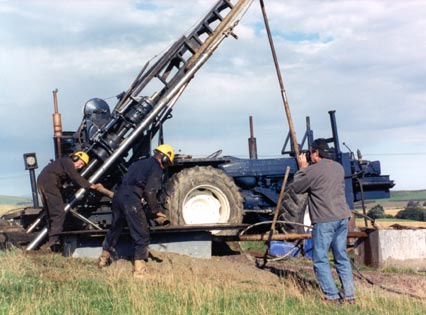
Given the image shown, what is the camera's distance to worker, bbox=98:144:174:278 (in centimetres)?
968

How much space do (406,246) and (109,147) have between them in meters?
5.50

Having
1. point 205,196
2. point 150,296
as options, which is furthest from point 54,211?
point 150,296

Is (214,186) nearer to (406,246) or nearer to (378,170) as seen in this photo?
(406,246)

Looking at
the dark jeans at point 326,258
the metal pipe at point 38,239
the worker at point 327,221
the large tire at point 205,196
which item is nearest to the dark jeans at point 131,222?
the metal pipe at point 38,239

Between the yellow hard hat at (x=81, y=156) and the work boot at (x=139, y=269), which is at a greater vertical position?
the yellow hard hat at (x=81, y=156)

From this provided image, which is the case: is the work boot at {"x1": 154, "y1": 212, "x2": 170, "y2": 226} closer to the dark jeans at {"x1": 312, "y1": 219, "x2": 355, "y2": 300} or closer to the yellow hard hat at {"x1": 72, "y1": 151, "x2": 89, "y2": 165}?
the yellow hard hat at {"x1": 72, "y1": 151, "x2": 89, "y2": 165}

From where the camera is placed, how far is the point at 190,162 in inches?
482

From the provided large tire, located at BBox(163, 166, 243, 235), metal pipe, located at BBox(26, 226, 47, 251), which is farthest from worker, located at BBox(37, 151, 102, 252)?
large tire, located at BBox(163, 166, 243, 235)

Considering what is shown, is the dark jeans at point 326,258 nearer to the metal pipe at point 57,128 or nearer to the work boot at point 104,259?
the work boot at point 104,259

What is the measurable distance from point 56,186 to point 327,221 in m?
5.15

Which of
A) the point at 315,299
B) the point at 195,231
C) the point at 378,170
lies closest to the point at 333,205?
the point at 315,299

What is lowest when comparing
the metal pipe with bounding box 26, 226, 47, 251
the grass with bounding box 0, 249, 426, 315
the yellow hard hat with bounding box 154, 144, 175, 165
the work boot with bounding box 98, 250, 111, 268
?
the grass with bounding box 0, 249, 426, 315

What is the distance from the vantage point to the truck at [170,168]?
11.9m

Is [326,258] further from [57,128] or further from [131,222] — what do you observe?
[57,128]
